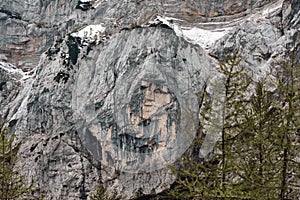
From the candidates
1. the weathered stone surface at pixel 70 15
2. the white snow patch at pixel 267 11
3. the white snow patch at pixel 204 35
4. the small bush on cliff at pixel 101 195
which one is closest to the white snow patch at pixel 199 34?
the white snow patch at pixel 204 35

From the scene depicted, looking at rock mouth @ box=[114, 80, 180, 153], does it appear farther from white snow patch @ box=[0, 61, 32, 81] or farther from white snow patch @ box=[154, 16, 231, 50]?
white snow patch @ box=[0, 61, 32, 81]

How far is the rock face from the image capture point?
2683 cm

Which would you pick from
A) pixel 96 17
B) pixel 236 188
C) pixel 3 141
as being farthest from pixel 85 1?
pixel 236 188

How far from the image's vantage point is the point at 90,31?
3369 cm

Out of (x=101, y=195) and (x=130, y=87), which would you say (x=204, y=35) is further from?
(x=101, y=195)

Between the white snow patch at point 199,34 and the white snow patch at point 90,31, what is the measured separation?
5776 mm

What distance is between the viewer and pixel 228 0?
35156 mm

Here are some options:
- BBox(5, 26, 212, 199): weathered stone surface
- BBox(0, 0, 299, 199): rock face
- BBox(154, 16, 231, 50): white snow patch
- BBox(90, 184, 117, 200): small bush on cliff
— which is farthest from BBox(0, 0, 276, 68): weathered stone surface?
BBox(90, 184, 117, 200): small bush on cliff

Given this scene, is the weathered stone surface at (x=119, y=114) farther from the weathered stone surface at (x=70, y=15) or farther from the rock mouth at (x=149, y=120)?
the weathered stone surface at (x=70, y=15)

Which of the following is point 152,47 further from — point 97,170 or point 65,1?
point 65,1

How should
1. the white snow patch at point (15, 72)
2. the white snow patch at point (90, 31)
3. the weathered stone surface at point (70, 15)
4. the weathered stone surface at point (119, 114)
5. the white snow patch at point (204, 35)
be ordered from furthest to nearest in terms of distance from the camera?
the white snow patch at point (15, 72) < the weathered stone surface at point (70, 15) < the white snow patch at point (90, 31) < the white snow patch at point (204, 35) < the weathered stone surface at point (119, 114)

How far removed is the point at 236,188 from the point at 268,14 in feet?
78.6

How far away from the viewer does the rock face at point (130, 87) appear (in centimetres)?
2683

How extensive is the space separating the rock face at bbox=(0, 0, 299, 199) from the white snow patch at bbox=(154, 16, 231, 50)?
0.33 feet
